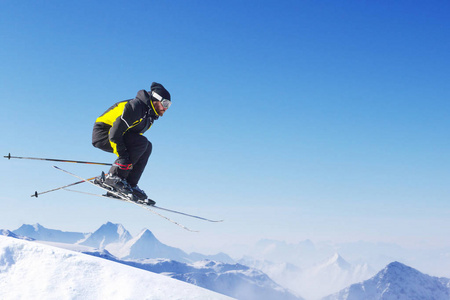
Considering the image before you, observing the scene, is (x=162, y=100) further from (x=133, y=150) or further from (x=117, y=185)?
(x=117, y=185)

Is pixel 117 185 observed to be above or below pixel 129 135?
below

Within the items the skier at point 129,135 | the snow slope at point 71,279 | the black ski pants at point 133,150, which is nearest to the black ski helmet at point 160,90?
the skier at point 129,135

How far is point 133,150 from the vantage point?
9852 millimetres

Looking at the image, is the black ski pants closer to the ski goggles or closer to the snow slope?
the ski goggles

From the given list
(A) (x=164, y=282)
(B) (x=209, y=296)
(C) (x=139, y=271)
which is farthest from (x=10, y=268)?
(B) (x=209, y=296)

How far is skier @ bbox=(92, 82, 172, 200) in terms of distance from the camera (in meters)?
9.05

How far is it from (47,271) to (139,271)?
243cm

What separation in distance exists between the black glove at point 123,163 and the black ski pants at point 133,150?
0.11m

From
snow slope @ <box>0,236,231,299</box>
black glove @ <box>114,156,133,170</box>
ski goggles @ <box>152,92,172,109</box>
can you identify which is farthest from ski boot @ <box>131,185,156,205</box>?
ski goggles @ <box>152,92,172,109</box>

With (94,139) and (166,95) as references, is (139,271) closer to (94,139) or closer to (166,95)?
(94,139)

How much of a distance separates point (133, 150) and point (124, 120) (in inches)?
43.5

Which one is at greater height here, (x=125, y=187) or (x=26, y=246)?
(x=125, y=187)

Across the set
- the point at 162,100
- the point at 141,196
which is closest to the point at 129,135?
the point at 162,100

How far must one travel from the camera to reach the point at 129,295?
9727 millimetres
